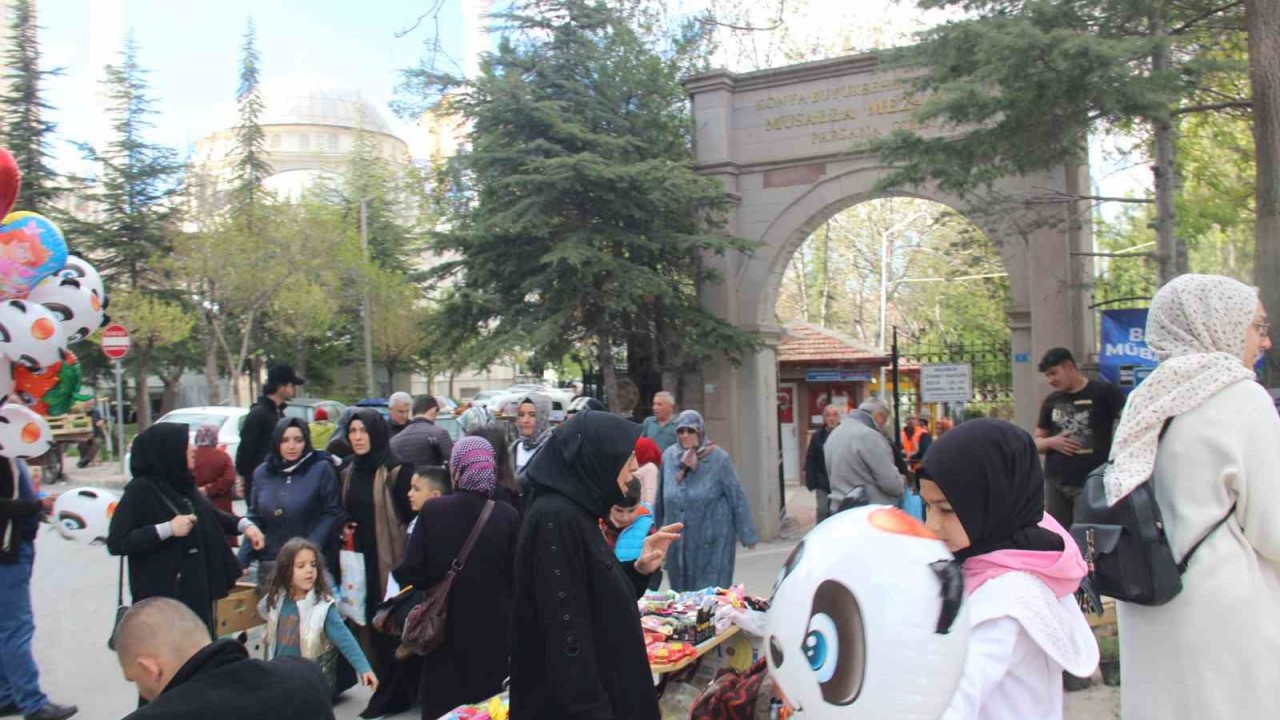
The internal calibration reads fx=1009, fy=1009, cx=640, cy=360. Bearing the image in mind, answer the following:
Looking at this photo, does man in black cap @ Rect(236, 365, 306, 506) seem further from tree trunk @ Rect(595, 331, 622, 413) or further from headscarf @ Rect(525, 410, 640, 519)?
tree trunk @ Rect(595, 331, 622, 413)

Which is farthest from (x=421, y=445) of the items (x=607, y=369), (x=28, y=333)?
(x=607, y=369)

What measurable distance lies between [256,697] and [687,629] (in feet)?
10.0

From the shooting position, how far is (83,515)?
19.8 feet

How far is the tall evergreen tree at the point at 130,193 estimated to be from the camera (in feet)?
105

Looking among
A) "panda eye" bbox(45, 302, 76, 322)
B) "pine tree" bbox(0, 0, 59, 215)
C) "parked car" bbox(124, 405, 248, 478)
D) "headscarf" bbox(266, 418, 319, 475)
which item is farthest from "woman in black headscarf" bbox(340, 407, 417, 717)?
"pine tree" bbox(0, 0, 59, 215)

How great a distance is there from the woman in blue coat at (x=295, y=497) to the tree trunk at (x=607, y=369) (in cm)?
673

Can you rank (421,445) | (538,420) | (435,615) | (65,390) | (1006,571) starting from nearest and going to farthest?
1. (1006,571)
2. (435,615)
3. (65,390)
4. (421,445)
5. (538,420)

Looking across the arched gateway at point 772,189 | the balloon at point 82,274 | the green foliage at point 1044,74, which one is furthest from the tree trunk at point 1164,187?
the balloon at point 82,274

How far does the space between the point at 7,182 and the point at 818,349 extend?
19902 millimetres

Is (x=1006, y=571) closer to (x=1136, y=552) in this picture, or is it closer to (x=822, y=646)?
(x=822, y=646)

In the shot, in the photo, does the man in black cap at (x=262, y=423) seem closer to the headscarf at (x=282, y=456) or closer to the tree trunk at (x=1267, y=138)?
the headscarf at (x=282, y=456)

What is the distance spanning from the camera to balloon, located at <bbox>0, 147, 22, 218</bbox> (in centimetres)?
524

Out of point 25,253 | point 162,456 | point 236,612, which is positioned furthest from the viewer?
point 236,612

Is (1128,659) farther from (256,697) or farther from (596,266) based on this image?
(596,266)
